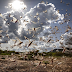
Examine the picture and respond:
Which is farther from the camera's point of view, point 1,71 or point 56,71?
point 56,71

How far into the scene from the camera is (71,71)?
1009 centimetres

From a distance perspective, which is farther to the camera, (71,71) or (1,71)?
(71,71)

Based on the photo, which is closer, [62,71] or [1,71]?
[1,71]

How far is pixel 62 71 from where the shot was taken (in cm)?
1013

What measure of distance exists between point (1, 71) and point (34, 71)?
3.78 meters

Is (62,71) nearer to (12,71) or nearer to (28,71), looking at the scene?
(28,71)

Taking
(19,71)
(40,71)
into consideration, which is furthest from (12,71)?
(40,71)

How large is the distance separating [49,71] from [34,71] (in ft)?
6.04

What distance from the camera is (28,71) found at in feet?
32.3

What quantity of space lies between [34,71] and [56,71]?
2681mm

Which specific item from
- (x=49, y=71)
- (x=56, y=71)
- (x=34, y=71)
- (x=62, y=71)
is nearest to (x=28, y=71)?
(x=34, y=71)

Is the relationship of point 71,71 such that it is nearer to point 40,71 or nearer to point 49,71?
point 49,71

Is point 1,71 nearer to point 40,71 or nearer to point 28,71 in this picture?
point 28,71

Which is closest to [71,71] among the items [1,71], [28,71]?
[28,71]
